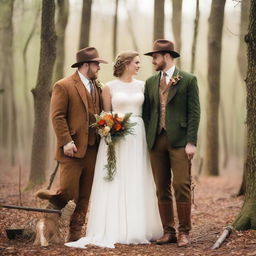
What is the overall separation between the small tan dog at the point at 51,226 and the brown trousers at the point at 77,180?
18cm

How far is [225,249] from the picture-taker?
Answer: 5.71 metres

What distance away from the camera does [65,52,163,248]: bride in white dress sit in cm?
633

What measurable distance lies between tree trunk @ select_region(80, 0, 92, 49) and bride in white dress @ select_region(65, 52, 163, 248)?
6.91 metres

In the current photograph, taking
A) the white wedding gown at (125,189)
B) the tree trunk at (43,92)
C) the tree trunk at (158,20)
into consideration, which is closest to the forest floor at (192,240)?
the white wedding gown at (125,189)

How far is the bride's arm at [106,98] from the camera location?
6445 mm

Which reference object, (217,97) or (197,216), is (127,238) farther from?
(217,97)

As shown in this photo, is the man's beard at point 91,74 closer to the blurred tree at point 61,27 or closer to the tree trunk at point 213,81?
the blurred tree at point 61,27

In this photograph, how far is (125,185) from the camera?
6410 millimetres

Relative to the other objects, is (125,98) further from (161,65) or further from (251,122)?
(251,122)

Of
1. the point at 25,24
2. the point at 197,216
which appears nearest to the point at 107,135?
the point at 197,216

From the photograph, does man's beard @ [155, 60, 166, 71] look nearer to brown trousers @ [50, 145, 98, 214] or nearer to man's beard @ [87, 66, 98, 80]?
man's beard @ [87, 66, 98, 80]

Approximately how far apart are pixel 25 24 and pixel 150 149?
17.3 meters

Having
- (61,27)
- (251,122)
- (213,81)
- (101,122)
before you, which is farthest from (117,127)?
(213,81)

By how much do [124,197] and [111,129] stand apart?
92cm
